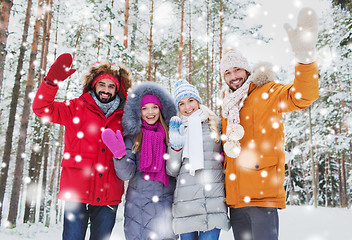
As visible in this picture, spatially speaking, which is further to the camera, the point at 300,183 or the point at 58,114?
the point at 300,183

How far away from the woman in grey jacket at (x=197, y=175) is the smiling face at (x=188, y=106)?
0.10ft

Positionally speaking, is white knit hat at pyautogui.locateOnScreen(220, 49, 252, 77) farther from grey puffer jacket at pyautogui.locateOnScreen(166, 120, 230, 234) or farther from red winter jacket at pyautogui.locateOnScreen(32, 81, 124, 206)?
red winter jacket at pyautogui.locateOnScreen(32, 81, 124, 206)

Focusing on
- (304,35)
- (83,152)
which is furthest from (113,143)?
(304,35)

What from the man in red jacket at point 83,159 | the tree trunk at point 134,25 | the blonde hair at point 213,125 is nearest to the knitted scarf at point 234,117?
the blonde hair at point 213,125

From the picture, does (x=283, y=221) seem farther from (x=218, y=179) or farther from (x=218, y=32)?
(x=218, y=32)

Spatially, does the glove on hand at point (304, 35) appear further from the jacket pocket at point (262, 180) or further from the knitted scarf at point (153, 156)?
the knitted scarf at point (153, 156)

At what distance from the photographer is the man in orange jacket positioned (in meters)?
2.24

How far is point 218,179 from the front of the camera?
9.61ft

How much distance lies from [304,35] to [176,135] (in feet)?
5.48

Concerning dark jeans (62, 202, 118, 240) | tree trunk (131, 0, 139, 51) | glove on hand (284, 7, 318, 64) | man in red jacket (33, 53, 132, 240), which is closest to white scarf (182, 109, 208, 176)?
man in red jacket (33, 53, 132, 240)

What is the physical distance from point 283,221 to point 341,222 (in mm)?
1944

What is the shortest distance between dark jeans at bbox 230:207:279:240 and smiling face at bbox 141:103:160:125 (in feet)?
5.06

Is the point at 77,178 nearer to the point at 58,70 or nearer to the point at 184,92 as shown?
the point at 58,70

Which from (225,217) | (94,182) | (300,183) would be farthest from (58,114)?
(300,183)
